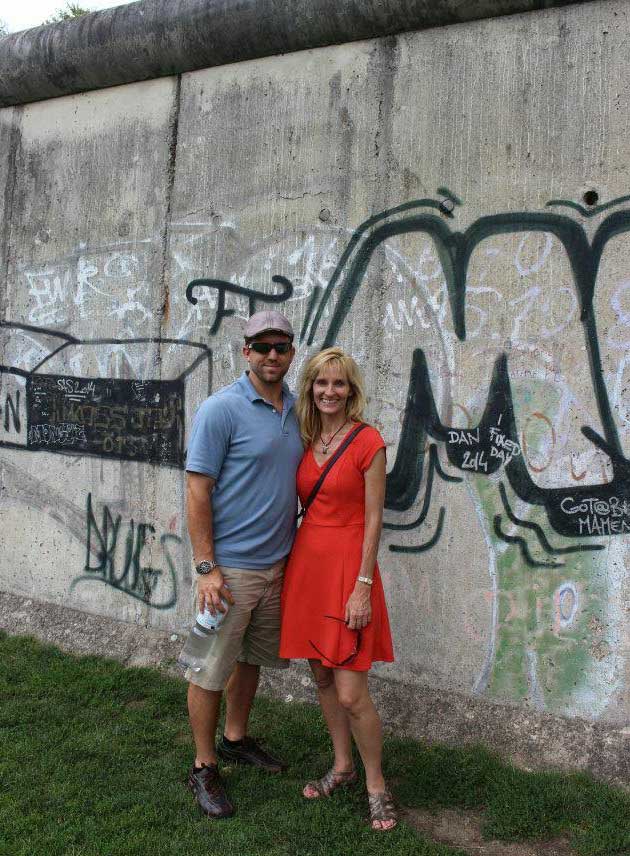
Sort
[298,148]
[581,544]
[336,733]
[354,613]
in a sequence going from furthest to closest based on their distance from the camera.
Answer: [298,148] → [581,544] → [336,733] → [354,613]

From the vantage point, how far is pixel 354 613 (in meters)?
3.30

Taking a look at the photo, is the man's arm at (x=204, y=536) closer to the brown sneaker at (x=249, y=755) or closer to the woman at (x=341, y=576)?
the woman at (x=341, y=576)

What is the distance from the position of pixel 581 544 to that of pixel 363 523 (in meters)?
1.12

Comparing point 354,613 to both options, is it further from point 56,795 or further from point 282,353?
point 56,795

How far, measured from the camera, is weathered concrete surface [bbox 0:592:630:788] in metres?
3.71

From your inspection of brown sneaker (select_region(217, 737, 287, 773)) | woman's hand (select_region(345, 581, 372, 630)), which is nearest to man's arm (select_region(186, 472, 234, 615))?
woman's hand (select_region(345, 581, 372, 630))

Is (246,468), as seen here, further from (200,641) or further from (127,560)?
(127,560)

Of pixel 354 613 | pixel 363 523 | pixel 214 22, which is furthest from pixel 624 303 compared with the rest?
pixel 214 22

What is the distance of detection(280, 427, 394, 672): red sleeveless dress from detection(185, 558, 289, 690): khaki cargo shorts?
0.15 meters

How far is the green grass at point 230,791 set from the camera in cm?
318

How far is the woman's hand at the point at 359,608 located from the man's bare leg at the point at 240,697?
2.60 ft

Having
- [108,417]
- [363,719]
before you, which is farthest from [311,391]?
[108,417]

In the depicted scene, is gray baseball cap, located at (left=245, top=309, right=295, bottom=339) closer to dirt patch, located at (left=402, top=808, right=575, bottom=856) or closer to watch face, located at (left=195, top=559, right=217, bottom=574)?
watch face, located at (left=195, top=559, right=217, bottom=574)

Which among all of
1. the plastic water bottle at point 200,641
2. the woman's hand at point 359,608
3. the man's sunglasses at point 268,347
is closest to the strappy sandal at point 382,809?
the woman's hand at point 359,608
